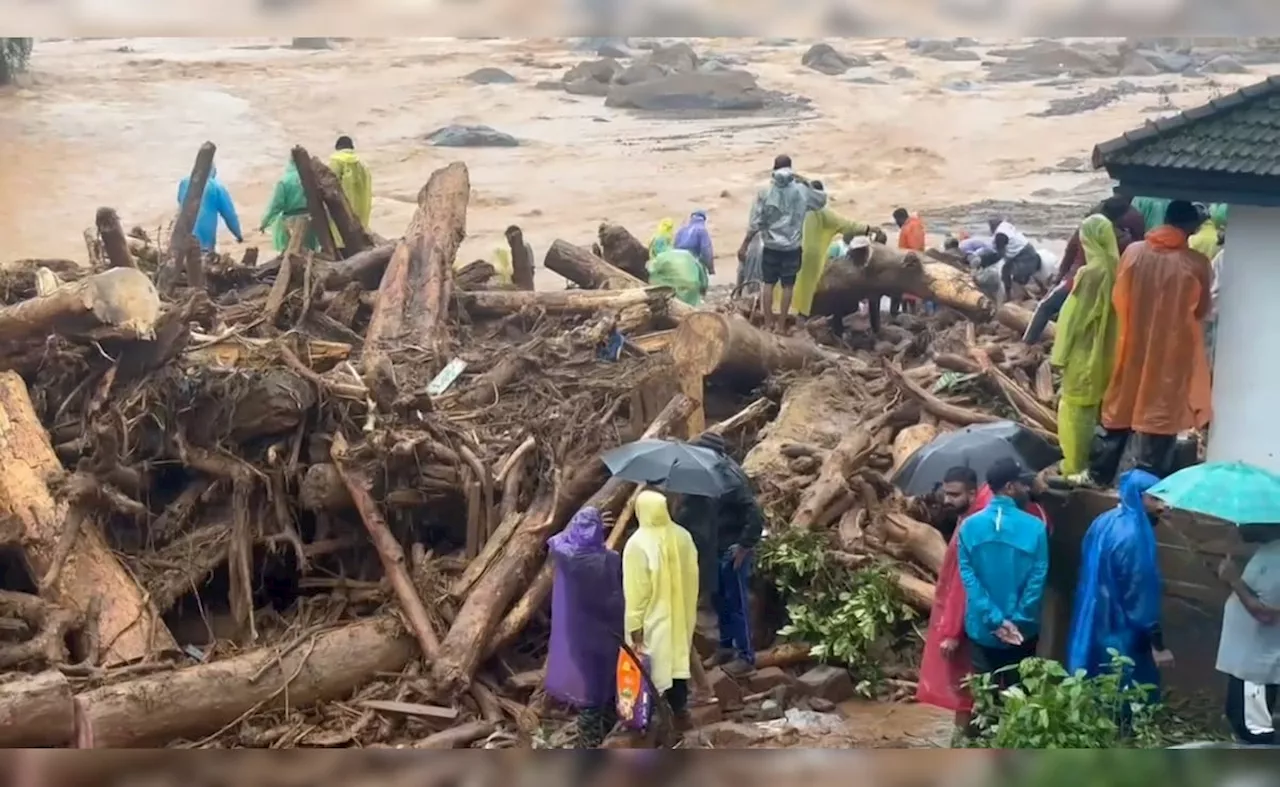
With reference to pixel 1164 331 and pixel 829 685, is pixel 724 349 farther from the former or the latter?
pixel 1164 331

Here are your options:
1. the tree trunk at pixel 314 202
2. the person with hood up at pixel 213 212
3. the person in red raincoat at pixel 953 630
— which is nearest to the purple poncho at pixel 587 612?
the person in red raincoat at pixel 953 630

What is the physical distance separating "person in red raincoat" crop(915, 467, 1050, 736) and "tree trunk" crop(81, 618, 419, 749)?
7.48 ft

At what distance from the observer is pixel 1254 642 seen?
6.56 m

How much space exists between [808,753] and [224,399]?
124 inches

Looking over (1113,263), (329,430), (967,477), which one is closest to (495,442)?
(329,430)

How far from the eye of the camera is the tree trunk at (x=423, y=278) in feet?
28.2

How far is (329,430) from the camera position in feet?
26.2

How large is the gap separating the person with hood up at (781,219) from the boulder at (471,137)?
49.3 inches

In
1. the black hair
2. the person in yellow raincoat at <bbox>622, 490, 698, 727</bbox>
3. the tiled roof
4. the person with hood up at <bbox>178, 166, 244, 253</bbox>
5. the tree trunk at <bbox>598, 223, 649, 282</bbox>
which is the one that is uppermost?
the tiled roof

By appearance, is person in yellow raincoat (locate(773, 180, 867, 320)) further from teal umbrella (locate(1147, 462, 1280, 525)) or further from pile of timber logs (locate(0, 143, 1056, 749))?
teal umbrella (locate(1147, 462, 1280, 525))

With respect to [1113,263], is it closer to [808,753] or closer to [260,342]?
[808,753]

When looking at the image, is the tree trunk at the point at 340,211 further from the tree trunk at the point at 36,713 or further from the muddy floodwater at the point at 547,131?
the tree trunk at the point at 36,713

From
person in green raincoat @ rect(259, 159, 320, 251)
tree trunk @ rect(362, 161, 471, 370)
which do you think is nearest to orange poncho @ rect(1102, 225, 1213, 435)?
tree trunk @ rect(362, 161, 471, 370)

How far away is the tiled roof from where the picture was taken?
21.5 feet
